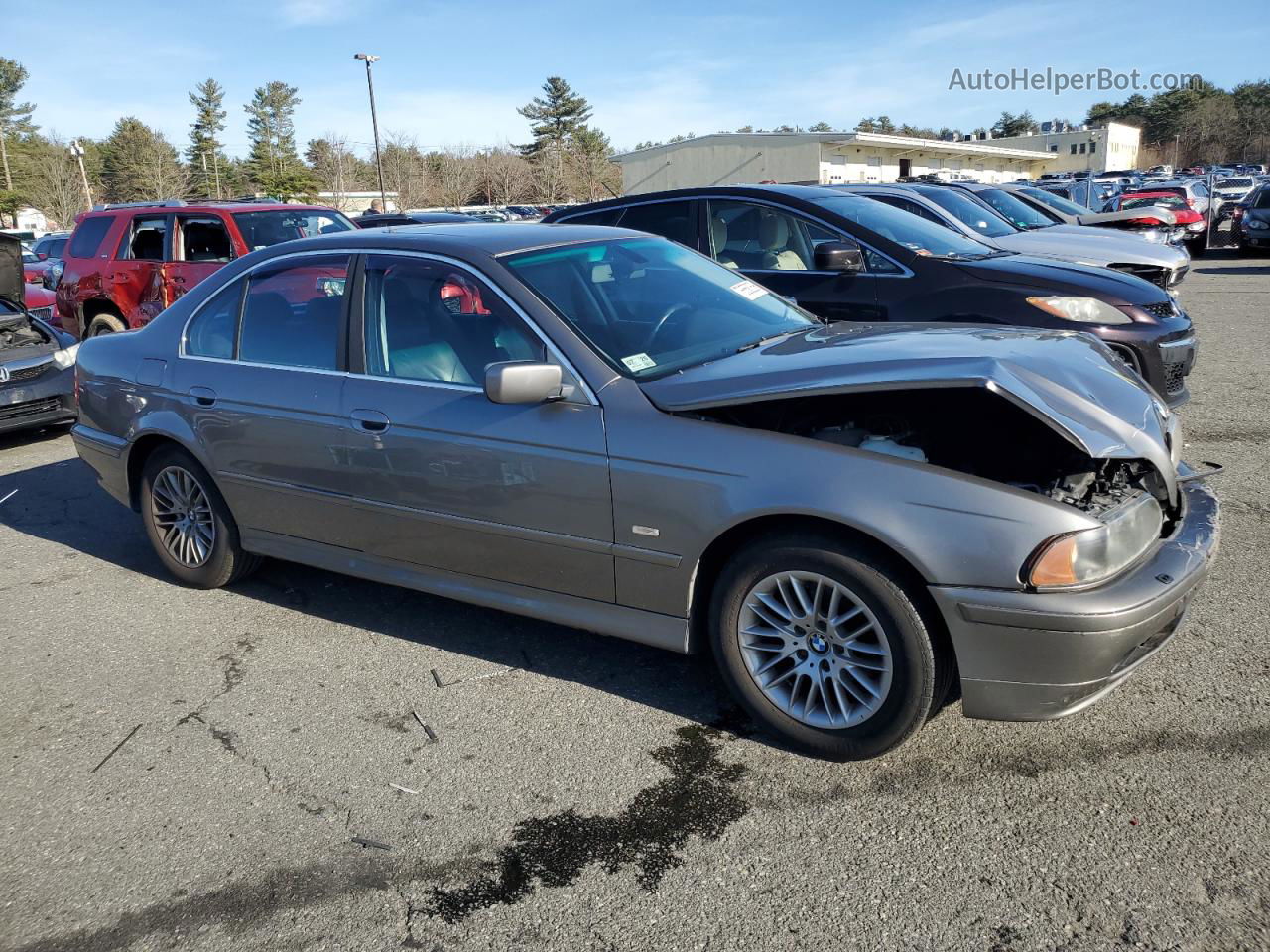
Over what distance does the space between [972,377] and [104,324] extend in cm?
1069

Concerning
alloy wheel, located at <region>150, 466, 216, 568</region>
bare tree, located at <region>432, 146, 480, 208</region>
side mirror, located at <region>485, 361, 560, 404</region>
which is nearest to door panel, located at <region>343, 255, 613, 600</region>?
side mirror, located at <region>485, 361, 560, 404</region>

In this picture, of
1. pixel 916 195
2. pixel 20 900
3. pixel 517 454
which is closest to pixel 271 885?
pixel 20 900

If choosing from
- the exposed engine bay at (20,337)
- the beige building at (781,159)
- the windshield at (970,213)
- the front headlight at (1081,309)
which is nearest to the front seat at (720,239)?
the front headlight at (1081,309)

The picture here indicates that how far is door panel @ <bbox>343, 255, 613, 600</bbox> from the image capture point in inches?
141

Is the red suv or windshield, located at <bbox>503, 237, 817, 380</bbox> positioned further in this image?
the red suv

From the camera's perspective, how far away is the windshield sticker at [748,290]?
4574 mm

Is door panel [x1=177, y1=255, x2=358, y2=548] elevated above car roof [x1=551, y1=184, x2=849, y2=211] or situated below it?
below

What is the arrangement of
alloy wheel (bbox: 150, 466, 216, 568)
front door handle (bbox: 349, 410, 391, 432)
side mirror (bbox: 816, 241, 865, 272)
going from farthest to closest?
side mirror (bbox: 816, 241, 865, 272) < alloy wheel (bbox: 150, 466, 216, 568) < front door handle (bbox: 349, 410, 391, 432)

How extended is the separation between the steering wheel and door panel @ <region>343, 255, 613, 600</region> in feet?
1.37

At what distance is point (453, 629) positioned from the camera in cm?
450

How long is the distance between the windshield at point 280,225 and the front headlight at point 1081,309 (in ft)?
23.3

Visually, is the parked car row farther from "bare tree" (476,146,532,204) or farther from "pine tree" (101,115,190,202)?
"pine tree" (101,115,190,202)

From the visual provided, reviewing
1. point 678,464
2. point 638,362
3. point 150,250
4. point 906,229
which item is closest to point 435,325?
point 638,362

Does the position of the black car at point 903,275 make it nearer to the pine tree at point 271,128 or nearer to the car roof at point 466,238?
the car roof at point 466,238
